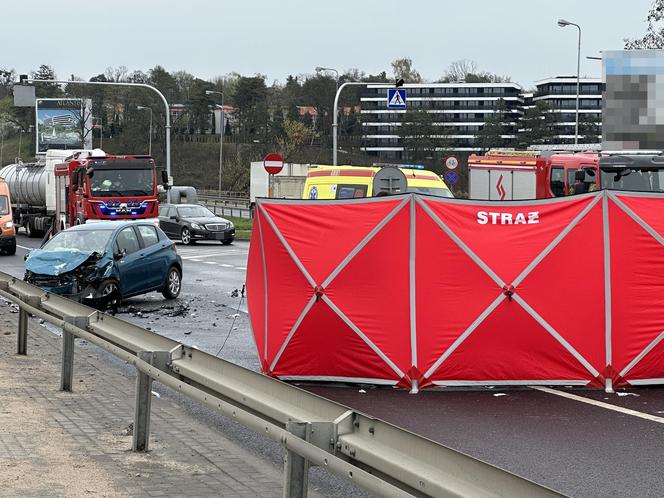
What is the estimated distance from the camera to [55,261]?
19719 millimetres

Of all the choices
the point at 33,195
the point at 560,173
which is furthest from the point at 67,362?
the point at 33,195

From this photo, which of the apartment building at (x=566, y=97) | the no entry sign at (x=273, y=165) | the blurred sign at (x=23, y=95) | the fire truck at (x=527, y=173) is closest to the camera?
the fire truck at (x=527, y=173)

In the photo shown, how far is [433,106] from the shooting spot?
6693 inches

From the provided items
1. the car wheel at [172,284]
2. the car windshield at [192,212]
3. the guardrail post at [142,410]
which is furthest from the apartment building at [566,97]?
the guardrail post at [142,410]

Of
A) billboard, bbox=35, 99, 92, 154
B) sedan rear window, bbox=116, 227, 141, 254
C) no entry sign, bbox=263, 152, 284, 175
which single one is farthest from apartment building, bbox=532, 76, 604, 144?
sedan rear window, bbox=116, 227, 141, 254

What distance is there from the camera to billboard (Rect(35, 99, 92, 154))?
103m

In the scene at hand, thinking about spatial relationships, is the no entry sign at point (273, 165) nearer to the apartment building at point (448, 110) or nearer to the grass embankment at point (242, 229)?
the grass embankment at point (242, 229)

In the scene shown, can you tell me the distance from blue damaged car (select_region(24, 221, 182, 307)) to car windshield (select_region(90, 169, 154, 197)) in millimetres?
14121

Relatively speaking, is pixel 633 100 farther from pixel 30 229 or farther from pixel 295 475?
pixel 30 229

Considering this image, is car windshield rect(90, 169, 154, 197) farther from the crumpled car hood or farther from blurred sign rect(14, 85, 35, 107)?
blurred sign rect(14, 85, 35, 107)

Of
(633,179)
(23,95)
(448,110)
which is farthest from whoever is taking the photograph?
(448,110)

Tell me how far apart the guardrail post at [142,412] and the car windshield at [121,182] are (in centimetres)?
2861

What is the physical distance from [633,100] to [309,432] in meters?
22.4

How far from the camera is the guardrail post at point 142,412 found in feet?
26.5
